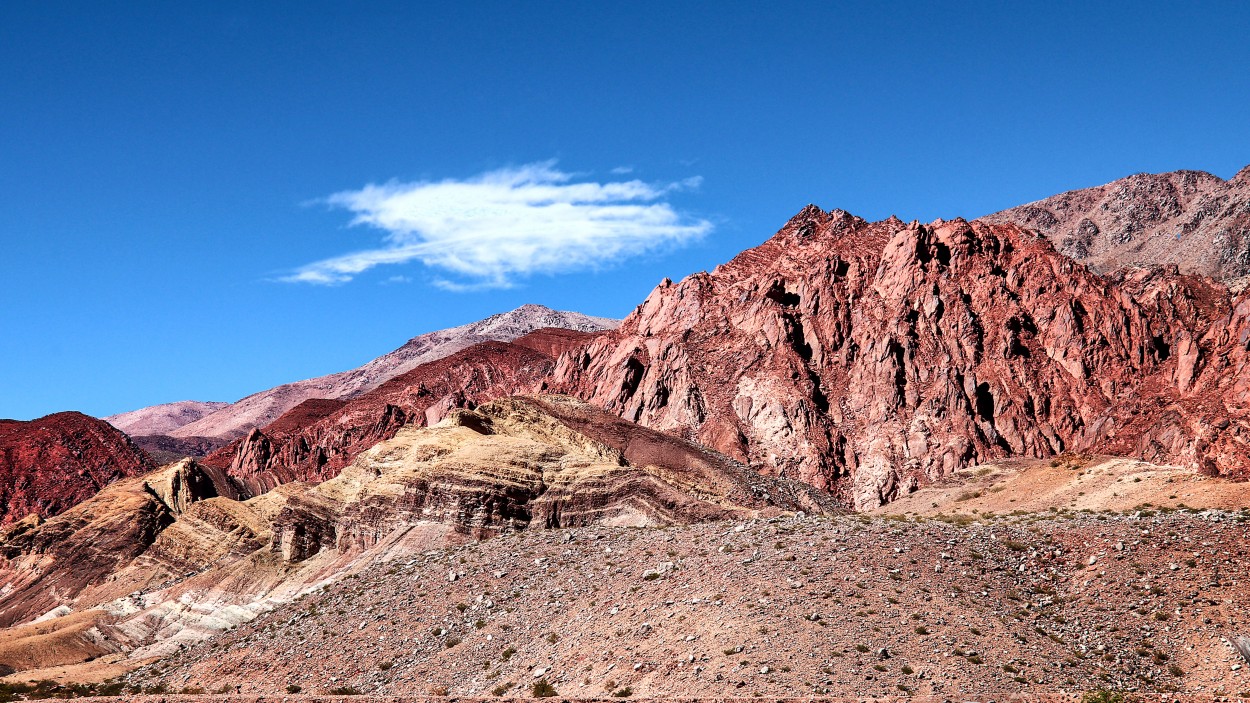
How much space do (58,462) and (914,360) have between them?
103418 mm

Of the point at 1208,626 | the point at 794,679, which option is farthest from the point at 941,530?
the point at 794,679

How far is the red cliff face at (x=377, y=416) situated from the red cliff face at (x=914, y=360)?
21.5m

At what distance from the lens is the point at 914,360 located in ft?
353

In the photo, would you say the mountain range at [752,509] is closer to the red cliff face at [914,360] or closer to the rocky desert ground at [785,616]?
the rocky desert ground at [785,616]

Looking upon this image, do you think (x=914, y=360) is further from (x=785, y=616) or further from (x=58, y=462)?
(x=58, y=462)

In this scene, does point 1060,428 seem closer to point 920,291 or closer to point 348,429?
point 920,291

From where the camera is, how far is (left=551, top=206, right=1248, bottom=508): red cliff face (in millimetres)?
98250

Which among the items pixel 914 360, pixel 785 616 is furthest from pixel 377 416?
pixel 785 616

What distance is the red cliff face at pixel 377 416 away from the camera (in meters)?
152

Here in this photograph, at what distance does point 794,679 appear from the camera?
34750 millimetres

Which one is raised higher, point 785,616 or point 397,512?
point 397,512

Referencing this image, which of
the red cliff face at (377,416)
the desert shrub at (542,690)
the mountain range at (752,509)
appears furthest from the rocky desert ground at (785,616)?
the red cliff face at (377,416)

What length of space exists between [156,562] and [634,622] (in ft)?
177

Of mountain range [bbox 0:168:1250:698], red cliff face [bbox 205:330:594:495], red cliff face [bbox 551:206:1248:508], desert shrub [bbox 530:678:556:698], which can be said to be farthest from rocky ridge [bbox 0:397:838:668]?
red cliff face [bbox 205:330:594:495]
